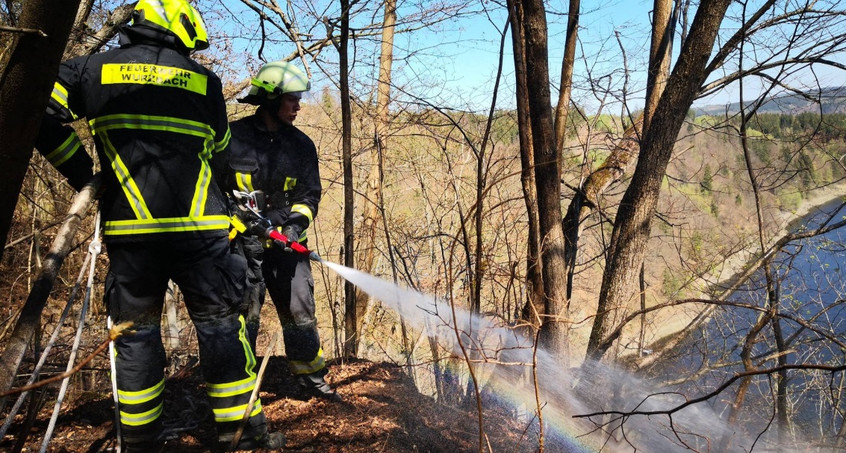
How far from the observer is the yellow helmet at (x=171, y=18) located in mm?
2682

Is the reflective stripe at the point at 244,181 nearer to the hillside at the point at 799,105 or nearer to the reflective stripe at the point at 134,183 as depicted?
the reflective stripe at the point at 134,183

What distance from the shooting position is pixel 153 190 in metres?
2.58

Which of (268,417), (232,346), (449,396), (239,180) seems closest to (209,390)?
(232,346)

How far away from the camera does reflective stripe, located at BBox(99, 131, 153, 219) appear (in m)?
2.54

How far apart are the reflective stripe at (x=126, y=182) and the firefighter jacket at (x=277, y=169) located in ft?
3.46

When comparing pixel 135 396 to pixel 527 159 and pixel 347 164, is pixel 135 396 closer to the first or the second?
pixel 347 164

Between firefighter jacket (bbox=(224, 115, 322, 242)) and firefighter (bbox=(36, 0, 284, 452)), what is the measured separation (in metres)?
0.75

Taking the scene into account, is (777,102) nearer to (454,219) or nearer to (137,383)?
(454,219)

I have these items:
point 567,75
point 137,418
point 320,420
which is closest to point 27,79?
point 137,418

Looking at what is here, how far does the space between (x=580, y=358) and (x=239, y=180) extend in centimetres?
371

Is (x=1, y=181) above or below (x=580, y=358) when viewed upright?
above

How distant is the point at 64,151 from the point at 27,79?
55.2 inches

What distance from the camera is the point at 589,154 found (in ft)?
23.1

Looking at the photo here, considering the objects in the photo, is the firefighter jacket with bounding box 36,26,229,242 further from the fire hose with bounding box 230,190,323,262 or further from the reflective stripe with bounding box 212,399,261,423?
the reflective stripe with bounding box 212,399,261,423
